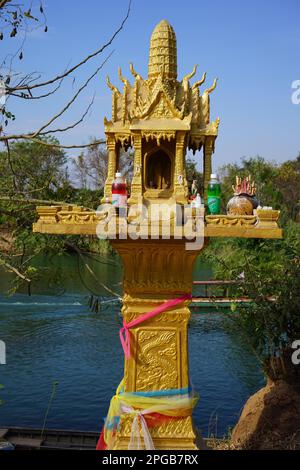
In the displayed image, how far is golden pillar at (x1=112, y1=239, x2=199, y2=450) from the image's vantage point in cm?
479

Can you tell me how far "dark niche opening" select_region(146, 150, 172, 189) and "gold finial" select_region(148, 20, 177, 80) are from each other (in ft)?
2.58

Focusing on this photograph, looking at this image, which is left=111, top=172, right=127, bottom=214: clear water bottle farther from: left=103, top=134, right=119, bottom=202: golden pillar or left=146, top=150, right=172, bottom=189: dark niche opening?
left=146, top=150, right=172, bottom=189: dark niche opening

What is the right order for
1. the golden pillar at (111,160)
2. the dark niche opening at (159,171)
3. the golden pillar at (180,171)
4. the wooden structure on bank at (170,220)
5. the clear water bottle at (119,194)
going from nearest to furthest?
the clear water bottle at (119,194) → the wooden structure on bank at (170,220) → the golden pillar at (180,171) → the golden pillar at (111,160) → the dark niche opening at (159,171)

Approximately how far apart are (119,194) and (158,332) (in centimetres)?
132

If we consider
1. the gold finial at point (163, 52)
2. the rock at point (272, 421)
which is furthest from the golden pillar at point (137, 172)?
the rock at point (272, 421)

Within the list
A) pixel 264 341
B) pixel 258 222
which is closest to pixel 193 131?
→ pixel 258 222

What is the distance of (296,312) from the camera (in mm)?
7770

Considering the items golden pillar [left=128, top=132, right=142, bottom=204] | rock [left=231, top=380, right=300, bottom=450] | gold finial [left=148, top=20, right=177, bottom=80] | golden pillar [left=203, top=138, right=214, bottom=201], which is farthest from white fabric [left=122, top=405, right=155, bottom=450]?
gold finial [left=148, top=20, right=177, bottom=80]

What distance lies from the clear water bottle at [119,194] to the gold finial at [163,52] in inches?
43.5

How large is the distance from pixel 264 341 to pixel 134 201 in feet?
14.6

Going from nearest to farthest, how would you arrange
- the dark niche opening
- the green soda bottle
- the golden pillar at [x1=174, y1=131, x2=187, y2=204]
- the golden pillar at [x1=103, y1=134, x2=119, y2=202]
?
1. the green soda bottle
2. the golden pillar at [x1=174, y1=131, x2=187, y2=204]
3. the golden pillar at [x1=103, y1=134, x2=119, y2=202]
4. the dark niche opening

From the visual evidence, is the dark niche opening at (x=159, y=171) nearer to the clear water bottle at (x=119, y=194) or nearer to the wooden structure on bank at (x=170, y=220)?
the wooden structure on bank at (x=170, y=220)

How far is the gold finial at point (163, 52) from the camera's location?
4988 mm

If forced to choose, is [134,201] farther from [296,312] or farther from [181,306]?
[296,312]
